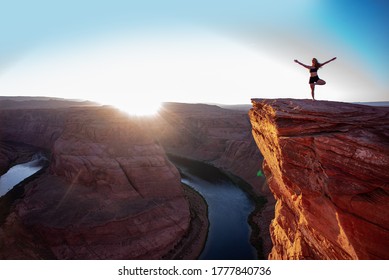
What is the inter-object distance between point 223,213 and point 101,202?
17760mm

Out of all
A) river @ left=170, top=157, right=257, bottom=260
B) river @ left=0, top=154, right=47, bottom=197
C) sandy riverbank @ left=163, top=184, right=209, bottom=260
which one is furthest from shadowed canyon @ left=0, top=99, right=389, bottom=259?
river @ left=0, top=154, right=47, bottom=197

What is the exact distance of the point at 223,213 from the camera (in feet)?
125

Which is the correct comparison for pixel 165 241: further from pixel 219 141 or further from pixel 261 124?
pixel 219 141

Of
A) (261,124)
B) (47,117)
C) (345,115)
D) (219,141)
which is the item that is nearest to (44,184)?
(261,124)

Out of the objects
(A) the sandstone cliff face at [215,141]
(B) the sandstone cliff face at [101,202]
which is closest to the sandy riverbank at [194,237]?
(B) the sandstone cliff face at [101,202]

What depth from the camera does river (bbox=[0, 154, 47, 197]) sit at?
147 feet

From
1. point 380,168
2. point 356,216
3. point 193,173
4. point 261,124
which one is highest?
point 261,124

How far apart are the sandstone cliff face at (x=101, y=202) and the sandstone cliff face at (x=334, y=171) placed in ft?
59.5

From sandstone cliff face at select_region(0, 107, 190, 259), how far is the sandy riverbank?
0.83 metres

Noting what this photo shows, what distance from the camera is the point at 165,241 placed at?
2722cm

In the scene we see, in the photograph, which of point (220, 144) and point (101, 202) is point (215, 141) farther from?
point (101, 202)

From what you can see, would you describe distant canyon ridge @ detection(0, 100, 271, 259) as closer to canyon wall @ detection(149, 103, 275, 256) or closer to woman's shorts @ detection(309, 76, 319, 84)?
canyon wall @ detection(149, 103, 275, 256)

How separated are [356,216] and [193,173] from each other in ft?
167

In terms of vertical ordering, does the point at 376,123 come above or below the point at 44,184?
above
